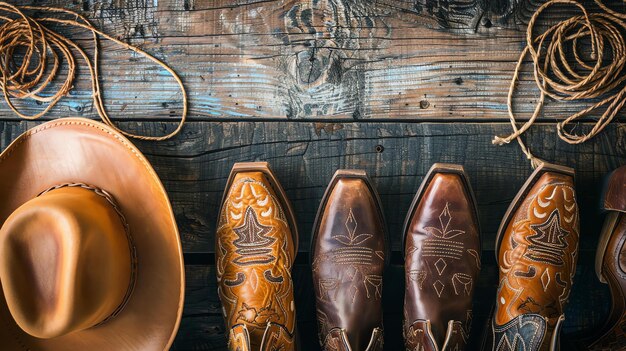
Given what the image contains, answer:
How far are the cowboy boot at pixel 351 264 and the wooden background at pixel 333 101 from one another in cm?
11

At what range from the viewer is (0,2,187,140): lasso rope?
4.99 ft

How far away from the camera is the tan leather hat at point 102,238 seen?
46.9 inches

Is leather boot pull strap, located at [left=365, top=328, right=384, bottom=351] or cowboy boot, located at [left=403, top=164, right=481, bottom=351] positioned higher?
cowboy boot, located at [left=403, top=164, right=481, bottom=351]

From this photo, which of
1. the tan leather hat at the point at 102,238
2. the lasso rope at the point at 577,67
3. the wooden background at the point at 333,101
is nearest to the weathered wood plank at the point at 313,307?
the wooden background at the point at 333,101

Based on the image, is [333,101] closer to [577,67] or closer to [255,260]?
[255,260]

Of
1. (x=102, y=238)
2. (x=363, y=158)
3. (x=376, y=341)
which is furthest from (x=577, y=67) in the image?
(x=102, y=238)

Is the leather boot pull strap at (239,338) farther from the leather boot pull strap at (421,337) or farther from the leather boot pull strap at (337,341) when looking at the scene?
Result: the leather boot pull strap at (421,337)

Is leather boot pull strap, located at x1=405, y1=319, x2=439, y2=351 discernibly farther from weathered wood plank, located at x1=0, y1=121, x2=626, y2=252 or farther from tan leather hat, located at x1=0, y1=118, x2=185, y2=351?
tan leather hat, located at x1=0, y1=118, x2=185, y2=351

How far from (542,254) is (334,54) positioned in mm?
733

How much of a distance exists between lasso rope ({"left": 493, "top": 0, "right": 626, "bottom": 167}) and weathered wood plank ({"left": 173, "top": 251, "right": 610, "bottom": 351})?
382mm

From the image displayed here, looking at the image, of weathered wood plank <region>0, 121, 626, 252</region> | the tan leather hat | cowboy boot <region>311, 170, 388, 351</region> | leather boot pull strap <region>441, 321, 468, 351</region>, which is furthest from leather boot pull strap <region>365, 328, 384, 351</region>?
the tan leather hat

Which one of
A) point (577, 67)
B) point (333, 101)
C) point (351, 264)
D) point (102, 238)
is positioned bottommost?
point (351, 264)

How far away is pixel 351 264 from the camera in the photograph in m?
1.42

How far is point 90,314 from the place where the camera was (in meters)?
1.20
